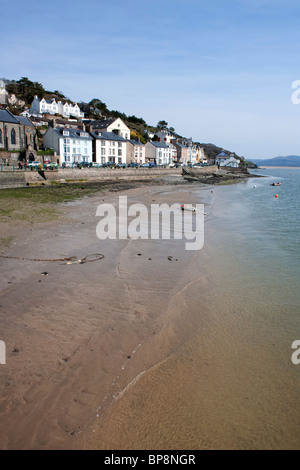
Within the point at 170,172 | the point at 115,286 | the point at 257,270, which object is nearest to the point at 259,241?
the point at 257,270

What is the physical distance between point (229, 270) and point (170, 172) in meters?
62.4

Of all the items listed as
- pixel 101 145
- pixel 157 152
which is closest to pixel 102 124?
pixel 101 145

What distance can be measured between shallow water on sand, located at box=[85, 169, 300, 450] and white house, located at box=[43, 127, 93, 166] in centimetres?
4754

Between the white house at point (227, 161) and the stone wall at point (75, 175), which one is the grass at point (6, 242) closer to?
the stone wall at point (75, 175)

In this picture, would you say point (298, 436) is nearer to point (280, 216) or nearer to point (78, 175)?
point (280, 216)

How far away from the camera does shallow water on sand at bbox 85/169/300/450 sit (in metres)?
4.86

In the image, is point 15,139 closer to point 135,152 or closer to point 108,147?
point 108,147

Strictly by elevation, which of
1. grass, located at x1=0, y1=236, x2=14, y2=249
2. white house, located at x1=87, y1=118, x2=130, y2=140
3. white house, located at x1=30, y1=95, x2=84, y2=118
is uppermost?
white house, located at x1=30, y1=95, x2=84, y2=118

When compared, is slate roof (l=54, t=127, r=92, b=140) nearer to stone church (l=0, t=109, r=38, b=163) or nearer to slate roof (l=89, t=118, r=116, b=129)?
stone church (l=0, t=109, r=38, b=163)

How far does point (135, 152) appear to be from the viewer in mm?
76562

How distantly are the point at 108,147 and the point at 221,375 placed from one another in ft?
207

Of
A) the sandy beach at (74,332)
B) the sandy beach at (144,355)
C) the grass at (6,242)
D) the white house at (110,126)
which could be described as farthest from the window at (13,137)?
the sandy beach at (144,355)

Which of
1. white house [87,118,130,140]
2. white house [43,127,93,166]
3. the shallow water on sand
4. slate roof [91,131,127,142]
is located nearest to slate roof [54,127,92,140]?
white house [43,127,93,166]

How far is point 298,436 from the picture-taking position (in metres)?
4.93
